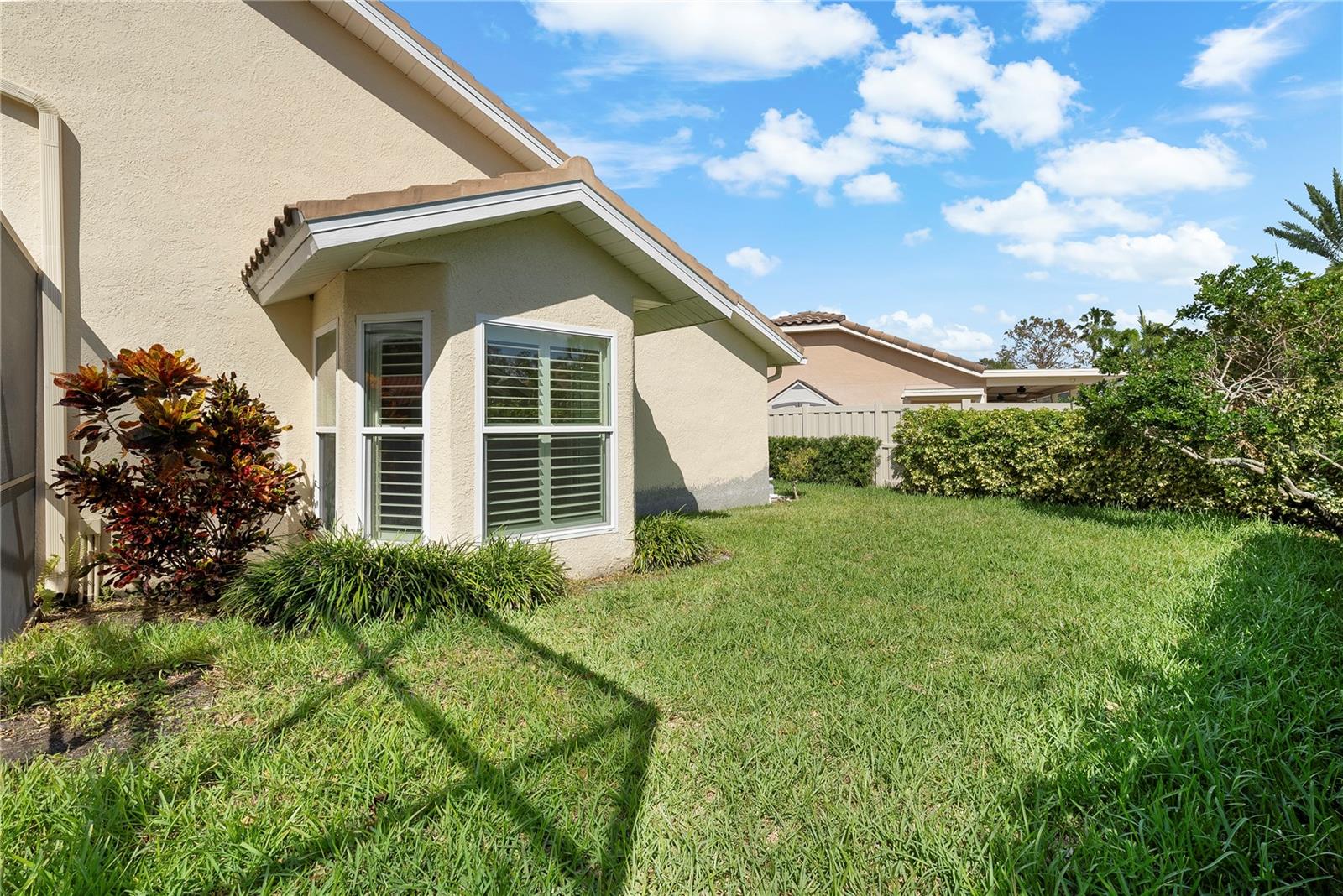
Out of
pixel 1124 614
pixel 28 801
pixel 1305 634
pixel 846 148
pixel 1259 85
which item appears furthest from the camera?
pixel 846 148

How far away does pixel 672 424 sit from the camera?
1153cm

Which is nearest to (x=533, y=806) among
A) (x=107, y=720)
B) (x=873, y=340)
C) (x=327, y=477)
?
(x=107, y=720)

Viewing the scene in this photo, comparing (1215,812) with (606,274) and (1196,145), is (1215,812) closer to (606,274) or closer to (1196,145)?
(606,274)

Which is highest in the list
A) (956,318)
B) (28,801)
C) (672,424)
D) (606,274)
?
(956,318)

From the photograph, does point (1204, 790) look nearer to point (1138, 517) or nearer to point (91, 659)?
point (91, 659)

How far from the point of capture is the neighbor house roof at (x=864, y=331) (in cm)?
2111

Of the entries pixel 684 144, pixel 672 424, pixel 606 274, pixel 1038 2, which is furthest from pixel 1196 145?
pixel 606 274

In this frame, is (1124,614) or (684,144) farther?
(684,144)

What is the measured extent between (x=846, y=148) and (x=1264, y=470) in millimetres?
8919

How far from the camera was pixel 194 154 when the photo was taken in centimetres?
662

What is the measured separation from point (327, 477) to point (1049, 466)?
38.2 ft

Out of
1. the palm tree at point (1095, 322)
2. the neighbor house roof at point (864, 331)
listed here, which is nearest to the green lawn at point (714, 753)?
the neighbor house roof at point (864, 331)

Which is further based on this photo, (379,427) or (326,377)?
(326,377)

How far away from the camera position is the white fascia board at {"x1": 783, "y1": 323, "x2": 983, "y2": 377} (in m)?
21.2
